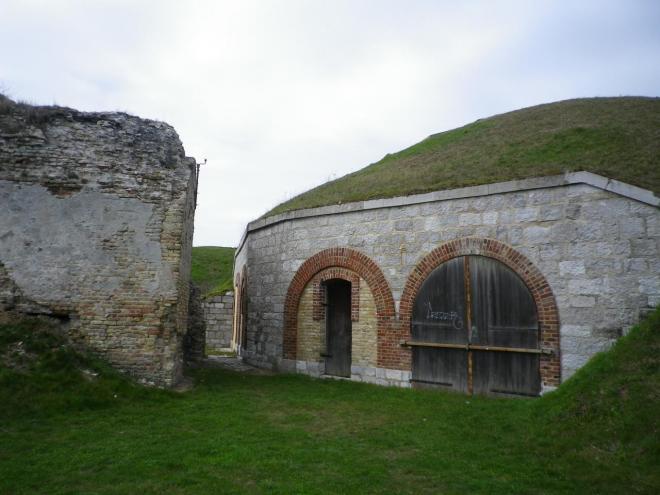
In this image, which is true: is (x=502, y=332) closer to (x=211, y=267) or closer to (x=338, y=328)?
(x=338, y=328)

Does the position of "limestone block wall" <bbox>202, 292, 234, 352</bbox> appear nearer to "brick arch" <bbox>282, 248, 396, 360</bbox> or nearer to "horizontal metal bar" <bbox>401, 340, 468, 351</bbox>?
"brick arch" <bbox>282, 248, 396, 360</bbox>

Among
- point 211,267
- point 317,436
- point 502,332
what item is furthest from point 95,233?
point 211,267

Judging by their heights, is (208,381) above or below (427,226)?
below

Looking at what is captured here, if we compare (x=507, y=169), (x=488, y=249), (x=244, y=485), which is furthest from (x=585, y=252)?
(x=244, y=485)

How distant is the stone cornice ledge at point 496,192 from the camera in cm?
808

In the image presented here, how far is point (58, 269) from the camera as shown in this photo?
28.4 ft

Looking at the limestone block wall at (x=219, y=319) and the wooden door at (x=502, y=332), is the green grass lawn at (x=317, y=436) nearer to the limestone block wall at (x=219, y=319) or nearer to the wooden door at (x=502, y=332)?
the wooden door at (x=502, y=332)

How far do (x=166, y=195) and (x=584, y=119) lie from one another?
437 inches

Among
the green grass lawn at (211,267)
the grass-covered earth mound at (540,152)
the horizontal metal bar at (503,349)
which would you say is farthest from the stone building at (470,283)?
the green grass lawn at (211,267)

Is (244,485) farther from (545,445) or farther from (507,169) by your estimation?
(507,169)

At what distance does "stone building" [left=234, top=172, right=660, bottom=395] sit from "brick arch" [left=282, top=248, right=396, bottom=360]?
1.0 inches

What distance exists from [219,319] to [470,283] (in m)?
12.8

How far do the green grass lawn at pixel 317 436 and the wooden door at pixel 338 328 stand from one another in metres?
2.59

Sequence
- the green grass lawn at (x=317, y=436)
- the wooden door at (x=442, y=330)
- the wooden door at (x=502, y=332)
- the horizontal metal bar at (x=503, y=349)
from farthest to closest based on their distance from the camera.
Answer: the wooden door at (x=442, y=330), the wooden door at (x=502, y=332), the horizontal metal bar at (x=503, y=349), the green grass lawn at (x=317, y=436)
